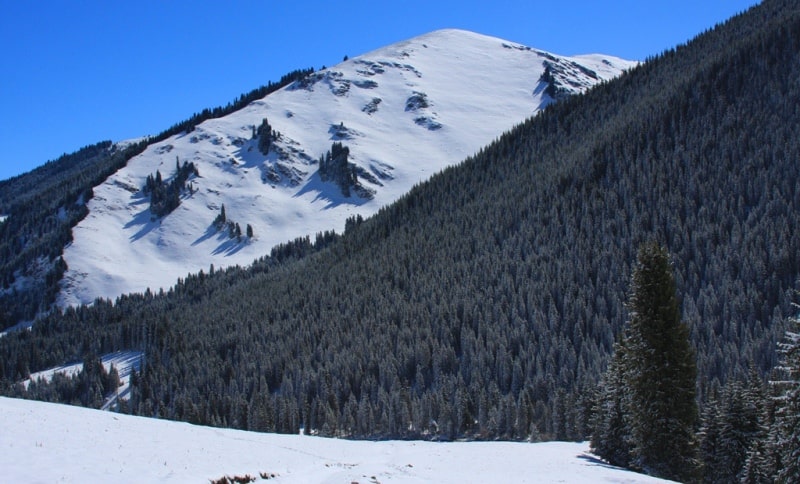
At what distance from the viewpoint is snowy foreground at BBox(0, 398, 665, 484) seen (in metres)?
27.0

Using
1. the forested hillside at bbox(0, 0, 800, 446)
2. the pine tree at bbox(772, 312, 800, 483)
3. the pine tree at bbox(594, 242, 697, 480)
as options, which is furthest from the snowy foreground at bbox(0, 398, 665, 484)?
the forested hillside at bbox(0, 0, 800, 446)

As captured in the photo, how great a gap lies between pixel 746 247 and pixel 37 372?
17136cm

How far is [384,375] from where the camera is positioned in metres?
125

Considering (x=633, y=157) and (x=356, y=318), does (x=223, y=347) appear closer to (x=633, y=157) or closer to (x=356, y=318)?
(x=356, y=318)

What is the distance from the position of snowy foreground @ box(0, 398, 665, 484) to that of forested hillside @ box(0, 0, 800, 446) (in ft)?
150

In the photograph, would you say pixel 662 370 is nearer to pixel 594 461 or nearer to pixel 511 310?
pixel 594 461

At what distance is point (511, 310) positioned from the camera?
142m

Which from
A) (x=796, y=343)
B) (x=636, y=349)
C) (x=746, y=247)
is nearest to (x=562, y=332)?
(x=746, y=247)

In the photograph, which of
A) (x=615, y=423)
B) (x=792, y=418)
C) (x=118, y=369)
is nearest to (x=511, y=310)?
(x=615, y=423)

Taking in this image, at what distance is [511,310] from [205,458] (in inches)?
4547

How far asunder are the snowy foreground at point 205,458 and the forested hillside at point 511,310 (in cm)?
4583

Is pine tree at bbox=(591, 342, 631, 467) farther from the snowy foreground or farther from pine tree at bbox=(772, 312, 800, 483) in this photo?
pine tree at bbox=(772, 312, 800, 483)

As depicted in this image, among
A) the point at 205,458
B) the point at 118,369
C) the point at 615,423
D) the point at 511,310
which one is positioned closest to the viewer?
the point at 205,458

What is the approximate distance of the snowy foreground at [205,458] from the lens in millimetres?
27000
